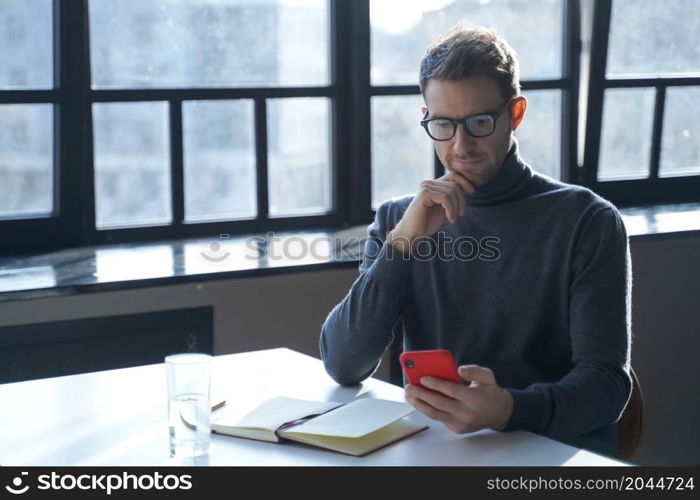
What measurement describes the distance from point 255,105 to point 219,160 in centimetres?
22

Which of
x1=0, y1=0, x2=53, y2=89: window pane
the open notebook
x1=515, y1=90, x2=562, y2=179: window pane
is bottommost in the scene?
the open notebook

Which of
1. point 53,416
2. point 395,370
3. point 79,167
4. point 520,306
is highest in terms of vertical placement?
point 79,167

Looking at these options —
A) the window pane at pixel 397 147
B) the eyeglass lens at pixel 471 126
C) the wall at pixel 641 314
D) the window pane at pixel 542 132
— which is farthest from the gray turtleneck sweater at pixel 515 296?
the window pane at pixel 542 132

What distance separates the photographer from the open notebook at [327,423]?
4.90 feet

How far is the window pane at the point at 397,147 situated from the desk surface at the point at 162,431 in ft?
5.11

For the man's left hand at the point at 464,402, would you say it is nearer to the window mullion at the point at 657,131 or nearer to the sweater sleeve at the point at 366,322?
the sweater sleeve at the point at 366,322

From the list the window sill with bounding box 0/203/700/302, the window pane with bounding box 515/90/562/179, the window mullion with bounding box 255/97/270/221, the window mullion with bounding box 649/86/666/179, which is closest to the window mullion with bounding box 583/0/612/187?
the window pane with bounding box 515/90/562/179

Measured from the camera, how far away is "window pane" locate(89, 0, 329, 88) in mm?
3068

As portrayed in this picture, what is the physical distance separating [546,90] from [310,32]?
0.97m

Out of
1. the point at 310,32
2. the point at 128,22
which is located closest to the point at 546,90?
the point at 310,32

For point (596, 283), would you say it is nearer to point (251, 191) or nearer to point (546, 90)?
point (251, 191)

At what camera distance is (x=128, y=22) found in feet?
10.1

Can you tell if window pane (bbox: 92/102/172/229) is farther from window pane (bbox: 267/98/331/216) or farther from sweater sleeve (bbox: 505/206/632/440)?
sweater sleeve (bbox: 505/206/632/440)

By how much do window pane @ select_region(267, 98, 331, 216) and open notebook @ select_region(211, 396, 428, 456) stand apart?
174 cm
